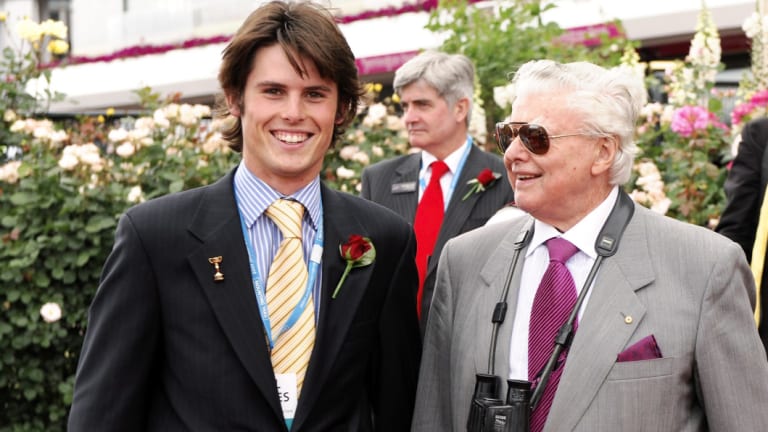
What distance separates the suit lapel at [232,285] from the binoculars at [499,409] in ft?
1.64

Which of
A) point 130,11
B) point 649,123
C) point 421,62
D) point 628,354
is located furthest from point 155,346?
point 130,11

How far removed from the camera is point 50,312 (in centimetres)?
507

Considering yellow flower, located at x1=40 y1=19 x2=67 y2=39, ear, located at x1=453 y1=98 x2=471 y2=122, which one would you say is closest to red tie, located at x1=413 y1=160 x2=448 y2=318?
ear, located at x1=453 y1=98 x2=471 y2=122

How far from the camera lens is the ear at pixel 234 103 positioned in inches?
109

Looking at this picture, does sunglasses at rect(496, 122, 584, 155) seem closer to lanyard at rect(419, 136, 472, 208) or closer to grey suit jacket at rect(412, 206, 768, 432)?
grey suit jacket at rect(412, 206, 768, 432)

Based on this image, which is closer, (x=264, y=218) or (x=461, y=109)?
(x=264, y=218)

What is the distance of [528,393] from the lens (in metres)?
2.49

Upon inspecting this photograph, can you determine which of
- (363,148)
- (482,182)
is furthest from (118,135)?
(482,182)

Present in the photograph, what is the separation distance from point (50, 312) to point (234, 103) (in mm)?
2749

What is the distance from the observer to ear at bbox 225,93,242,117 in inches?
109

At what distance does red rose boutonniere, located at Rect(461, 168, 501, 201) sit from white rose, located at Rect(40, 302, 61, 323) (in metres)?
2.16

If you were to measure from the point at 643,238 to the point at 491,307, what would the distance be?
447 millimetres

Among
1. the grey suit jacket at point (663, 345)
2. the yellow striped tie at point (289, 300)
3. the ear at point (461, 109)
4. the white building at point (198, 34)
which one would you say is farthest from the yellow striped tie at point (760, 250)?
the white building at point (198, 34)

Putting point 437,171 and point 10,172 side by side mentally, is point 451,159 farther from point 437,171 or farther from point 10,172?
point 10,172
